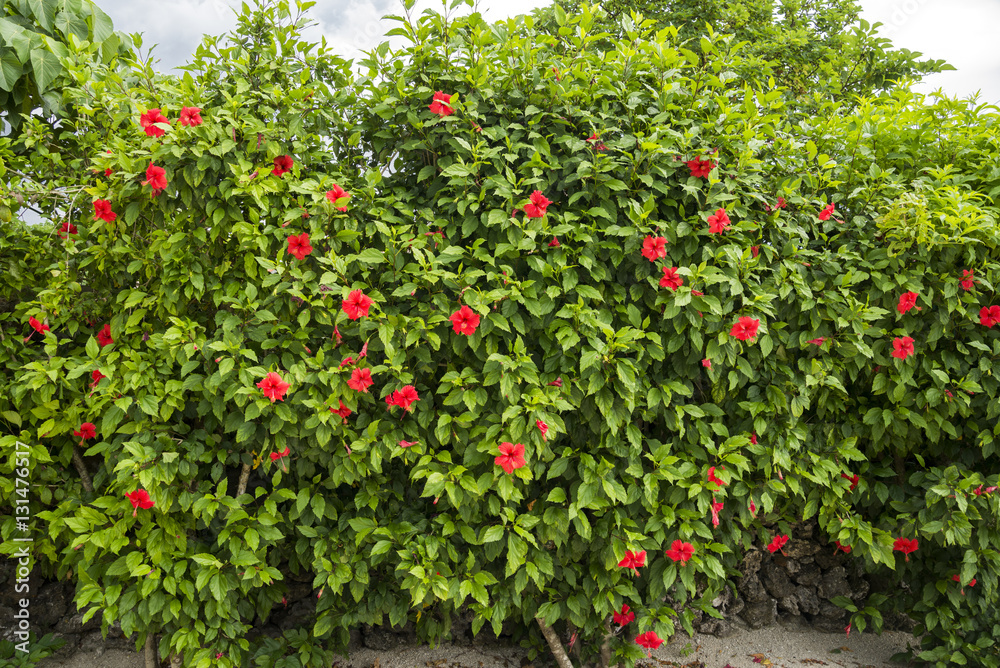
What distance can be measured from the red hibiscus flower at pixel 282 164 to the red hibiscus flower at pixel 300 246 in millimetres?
380

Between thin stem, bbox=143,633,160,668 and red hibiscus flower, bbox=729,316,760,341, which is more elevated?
red hibiscus flower, bbox=729,316,760,341

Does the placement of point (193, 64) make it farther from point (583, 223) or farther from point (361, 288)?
point (583, 223)

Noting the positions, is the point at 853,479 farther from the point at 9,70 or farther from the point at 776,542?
the point at 9,70

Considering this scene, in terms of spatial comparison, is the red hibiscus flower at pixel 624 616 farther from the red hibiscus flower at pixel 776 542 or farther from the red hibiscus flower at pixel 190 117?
A: the red hibiscus flower at pixel 190 117

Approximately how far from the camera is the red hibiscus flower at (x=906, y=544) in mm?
3451

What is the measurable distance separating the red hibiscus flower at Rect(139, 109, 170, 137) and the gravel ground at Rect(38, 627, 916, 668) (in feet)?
9.85

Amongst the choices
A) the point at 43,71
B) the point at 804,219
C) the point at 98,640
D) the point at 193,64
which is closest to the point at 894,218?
the point at 804,219

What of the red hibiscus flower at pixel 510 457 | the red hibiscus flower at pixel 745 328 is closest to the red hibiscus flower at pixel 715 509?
the red hibiscus flower at pixel 745 328

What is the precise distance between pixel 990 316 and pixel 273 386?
3530mm

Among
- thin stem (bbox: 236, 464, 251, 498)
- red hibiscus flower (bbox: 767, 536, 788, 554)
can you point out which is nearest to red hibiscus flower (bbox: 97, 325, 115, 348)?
thin stem (bbox: 236, 464, 251, 498)

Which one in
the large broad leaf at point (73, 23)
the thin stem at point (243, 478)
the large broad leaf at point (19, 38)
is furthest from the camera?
the large broad leaf at point (73, 23)

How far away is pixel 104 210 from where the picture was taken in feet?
9.55

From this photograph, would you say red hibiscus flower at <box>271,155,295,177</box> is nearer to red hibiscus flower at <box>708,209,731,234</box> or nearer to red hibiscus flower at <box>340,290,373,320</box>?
red hibiscus flower at <box>340,290,373,320</box>

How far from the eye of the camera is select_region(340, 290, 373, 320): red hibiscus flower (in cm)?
263
